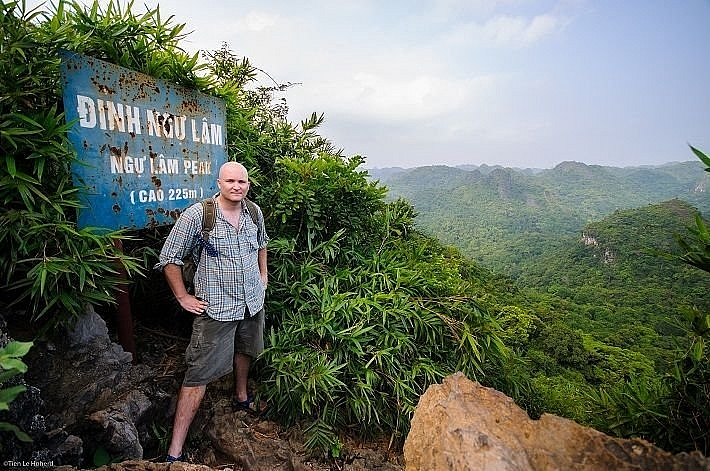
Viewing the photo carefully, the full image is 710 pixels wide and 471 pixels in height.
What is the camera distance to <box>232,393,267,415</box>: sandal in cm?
259

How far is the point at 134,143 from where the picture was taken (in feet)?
7.09

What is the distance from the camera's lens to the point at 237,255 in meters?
2.26

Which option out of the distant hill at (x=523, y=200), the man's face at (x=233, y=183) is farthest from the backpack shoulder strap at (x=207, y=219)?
the distant hill at (x=523, y=200)

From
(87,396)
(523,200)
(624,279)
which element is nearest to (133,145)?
(87,396)

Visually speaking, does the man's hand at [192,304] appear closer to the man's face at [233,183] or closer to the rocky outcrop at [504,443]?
the man's face at [233,183]

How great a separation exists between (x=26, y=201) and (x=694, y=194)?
90.6 metres

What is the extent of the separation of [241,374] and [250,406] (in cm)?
22

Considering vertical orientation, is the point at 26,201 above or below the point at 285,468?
above

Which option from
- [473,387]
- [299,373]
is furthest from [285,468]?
[473,387]

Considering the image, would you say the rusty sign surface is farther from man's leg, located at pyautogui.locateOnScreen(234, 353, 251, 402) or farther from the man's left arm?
man's leg, located at pyautogui.locateOnScreen(234, 353, 251, 402)

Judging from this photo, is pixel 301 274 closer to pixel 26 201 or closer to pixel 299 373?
pixel 299 373

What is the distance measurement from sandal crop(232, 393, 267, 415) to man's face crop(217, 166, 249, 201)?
1.34 meters

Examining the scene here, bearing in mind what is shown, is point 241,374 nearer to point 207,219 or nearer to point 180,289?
point 180,289

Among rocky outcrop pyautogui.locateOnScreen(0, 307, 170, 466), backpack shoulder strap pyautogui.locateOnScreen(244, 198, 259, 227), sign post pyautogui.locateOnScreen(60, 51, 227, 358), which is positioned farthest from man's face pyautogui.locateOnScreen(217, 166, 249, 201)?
rocky outcrop pyautogui.locateOnScreen(0, 307, 170, 466)
